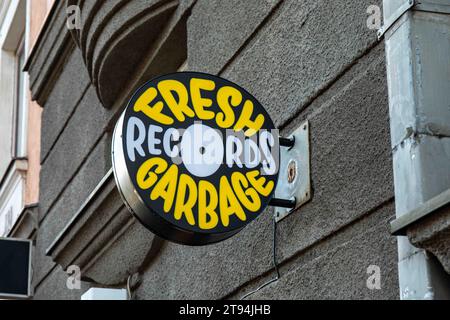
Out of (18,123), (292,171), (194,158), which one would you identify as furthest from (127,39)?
(18,123)

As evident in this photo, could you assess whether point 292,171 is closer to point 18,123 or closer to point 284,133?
point 284,133

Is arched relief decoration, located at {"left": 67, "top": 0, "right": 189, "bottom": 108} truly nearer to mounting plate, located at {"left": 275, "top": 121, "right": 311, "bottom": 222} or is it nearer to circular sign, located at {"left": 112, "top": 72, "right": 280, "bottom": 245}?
mounting plate, located at {"left": 275, "top": 121, "right": 311, "bottom": 222}

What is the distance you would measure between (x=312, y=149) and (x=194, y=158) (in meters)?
0.63

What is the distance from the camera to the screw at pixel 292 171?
5375 mm

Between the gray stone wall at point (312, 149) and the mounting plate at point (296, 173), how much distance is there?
0.06 meters

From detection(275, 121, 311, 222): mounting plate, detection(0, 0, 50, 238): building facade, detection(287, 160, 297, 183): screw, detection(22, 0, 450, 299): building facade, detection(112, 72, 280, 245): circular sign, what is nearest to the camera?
detection(22, 0, 450, 299): building facade

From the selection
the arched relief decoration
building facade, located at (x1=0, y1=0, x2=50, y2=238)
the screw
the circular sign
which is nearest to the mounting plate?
the screw

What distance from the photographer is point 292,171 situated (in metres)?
5.41

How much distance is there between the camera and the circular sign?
15.7 feet

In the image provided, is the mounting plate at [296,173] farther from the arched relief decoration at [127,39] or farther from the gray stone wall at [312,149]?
the arched relief decoration at [127,39]

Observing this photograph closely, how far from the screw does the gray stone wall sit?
18 centimetres

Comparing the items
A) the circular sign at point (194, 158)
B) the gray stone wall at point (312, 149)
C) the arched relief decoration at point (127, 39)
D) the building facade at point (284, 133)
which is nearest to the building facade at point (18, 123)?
the building facade at point (284, 133)

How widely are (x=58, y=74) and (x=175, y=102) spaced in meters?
5.39

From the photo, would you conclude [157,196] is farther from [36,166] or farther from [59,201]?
[36,166]
